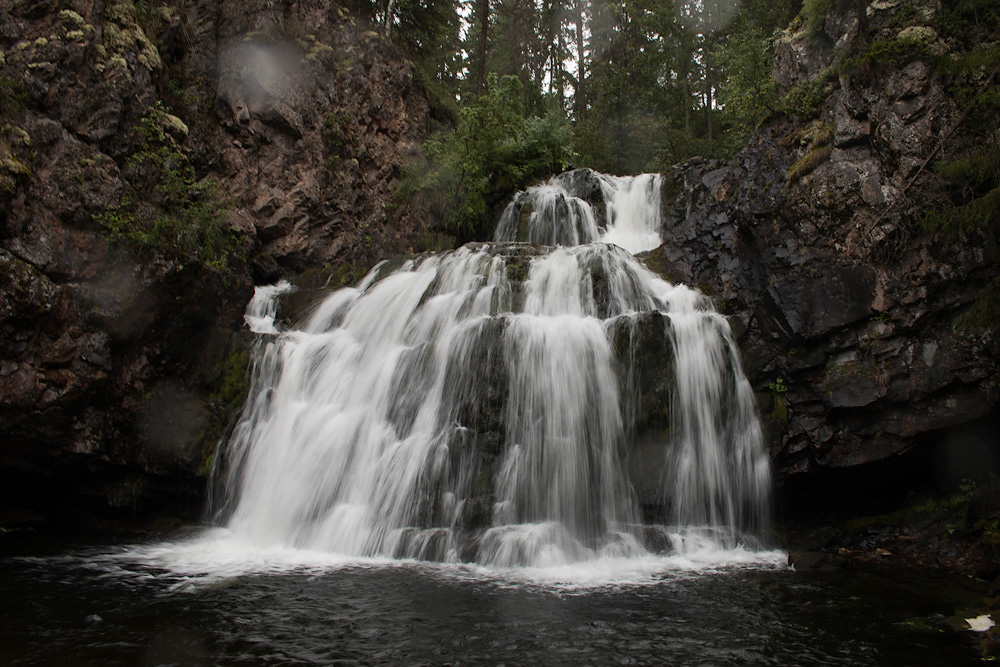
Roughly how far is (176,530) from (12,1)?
980cm

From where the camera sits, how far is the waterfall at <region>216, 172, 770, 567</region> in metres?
8.77

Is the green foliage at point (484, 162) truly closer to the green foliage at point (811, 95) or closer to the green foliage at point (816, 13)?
the green foliage at point (816, 13)

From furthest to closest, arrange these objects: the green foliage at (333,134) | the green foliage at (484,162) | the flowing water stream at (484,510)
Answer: the green foliage at (484,162) < the green foliage at (333,134) < the flowing water stream at (484,510)

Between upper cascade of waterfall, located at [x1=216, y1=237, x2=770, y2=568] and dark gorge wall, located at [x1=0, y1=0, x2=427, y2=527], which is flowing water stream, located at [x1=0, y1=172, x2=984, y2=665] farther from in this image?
dark gorge wall, located at [x1=0, y1=0, x2=427, y2=527]

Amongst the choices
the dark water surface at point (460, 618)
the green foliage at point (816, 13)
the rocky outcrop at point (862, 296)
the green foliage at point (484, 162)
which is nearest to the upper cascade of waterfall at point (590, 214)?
the green foliage at point (484, 162)

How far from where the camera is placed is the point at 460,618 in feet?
19.6

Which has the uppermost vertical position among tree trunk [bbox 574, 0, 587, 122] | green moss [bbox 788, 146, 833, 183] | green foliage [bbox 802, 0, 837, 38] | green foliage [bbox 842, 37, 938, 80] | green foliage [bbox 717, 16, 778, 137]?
tree trunk [bbox 574, 0, 587, 122]

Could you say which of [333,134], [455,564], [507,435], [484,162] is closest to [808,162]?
[507,435]

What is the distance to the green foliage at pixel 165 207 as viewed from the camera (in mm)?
10531

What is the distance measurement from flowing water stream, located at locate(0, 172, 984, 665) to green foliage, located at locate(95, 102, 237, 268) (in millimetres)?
2133

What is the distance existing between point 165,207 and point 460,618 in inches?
401

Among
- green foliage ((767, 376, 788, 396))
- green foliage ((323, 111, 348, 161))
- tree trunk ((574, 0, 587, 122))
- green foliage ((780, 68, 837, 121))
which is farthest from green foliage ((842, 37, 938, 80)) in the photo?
tree trunk ((574, 0, 587, 122))

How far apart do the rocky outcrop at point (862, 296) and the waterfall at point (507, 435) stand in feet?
2.73

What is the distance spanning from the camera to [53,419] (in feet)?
30.3
